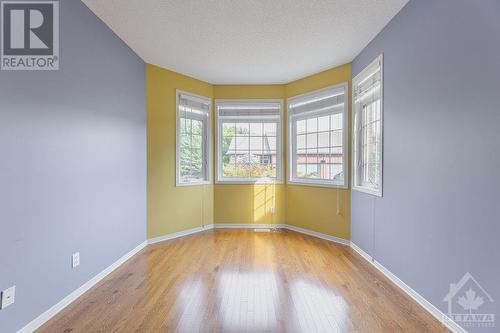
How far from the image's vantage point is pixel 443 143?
1.82 m

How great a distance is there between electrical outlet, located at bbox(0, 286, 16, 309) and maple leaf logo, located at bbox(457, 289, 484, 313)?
301 centimetres

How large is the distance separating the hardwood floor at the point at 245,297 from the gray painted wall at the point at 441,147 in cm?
38

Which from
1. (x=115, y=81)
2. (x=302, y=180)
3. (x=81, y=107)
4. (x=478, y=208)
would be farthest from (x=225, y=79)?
(x=478, y=208)

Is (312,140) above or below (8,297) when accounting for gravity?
above

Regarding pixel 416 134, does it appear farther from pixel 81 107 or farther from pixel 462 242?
pixel 81 107

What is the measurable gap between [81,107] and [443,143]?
3.07 meters

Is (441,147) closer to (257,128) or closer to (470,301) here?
(470,301)

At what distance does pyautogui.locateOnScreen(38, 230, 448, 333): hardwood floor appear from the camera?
1795mm

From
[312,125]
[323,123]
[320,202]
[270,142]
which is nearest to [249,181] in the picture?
[270,142]

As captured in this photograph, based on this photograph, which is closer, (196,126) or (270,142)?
(196,126)

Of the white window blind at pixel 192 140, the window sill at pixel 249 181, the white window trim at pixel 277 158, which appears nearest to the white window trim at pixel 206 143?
the white window blind at pixel 192 140

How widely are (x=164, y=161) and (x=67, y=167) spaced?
66.5 inches

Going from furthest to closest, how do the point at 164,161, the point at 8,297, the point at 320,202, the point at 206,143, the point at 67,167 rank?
the point at 206,143
the point at 320,202
the point at 164,161
the point at 67,167
the point at 8,297

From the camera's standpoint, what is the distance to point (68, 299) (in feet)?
6.81
